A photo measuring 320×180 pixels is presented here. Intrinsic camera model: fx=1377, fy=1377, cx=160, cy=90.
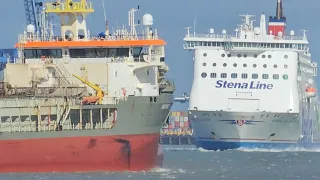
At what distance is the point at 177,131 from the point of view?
174 meters

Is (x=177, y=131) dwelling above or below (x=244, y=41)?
below

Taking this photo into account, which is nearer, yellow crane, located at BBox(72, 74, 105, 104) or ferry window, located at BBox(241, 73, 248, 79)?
yellow crane, located at BBox(72, 74, 105, 104)

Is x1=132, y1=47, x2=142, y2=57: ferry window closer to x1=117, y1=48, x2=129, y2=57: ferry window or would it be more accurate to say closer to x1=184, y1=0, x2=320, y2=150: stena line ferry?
x1=117, y1=48, x2=129, y2=57: ferry window

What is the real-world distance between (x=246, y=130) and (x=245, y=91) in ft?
12.5

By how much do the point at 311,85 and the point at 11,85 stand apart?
2127 inches

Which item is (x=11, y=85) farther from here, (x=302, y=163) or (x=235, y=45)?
(x=235, y=45)

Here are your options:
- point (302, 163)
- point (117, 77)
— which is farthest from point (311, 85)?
point (117, 77)

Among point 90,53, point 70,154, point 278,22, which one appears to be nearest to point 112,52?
point 90,53

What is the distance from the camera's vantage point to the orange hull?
2258 inches

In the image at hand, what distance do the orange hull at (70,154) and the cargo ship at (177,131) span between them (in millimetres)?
93392

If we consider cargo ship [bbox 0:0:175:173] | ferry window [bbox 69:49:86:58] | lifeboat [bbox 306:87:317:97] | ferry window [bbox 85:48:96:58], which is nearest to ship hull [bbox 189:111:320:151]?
lifeboat [bbox 306:87:317:97]

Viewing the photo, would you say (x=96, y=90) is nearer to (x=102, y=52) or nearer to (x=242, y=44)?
(x=102, y=52)

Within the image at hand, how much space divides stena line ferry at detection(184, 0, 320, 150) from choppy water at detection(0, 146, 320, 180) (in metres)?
2.96

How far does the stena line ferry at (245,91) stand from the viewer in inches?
3692
